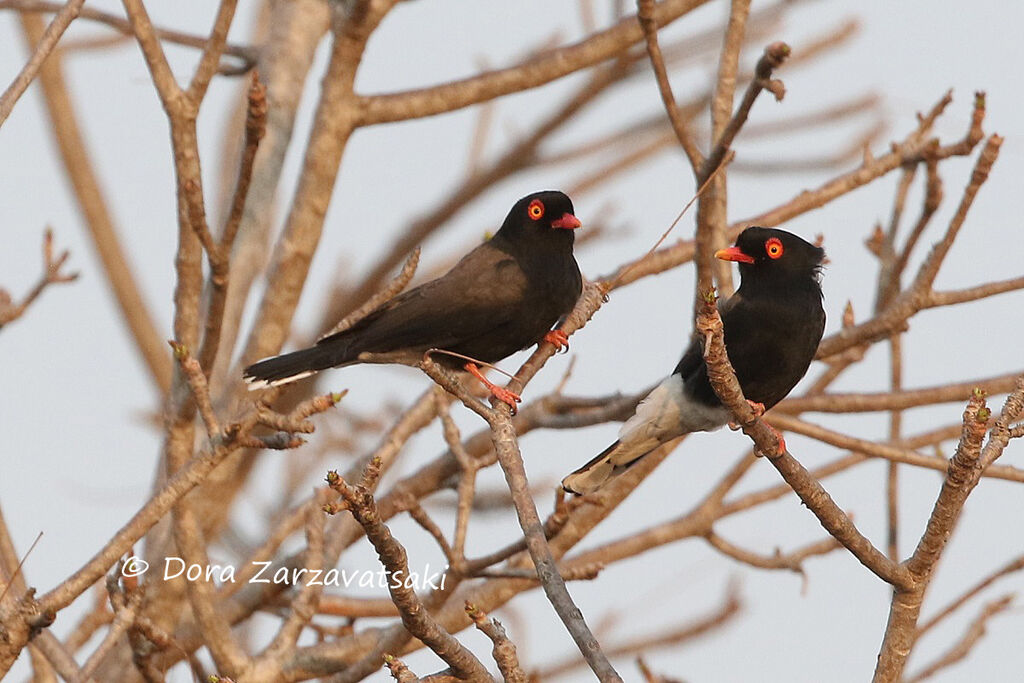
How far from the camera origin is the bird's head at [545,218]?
6.36m

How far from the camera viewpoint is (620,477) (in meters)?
6.41

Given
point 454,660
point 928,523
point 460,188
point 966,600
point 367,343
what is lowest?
point 454,660

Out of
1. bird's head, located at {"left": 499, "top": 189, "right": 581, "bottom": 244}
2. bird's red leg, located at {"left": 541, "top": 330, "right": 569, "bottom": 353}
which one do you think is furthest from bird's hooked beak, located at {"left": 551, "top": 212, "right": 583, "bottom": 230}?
bird's red leg, located at {"left": 541, "top": 330, "right": 569, "bottom": 353}

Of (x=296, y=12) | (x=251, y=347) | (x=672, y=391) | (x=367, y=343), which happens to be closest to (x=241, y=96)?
(x=296, y=12)

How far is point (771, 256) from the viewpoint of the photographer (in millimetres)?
5703

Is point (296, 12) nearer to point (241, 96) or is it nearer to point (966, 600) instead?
point (241, 96)

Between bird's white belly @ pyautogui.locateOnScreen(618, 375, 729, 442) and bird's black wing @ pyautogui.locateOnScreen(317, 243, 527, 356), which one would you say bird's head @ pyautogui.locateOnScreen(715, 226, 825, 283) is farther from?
bird's black wing @ pyautogui.locateOnScreen(317, 243, 527, 356)

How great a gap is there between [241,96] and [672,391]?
7469mm

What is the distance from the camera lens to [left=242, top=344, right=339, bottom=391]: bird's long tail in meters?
6.16

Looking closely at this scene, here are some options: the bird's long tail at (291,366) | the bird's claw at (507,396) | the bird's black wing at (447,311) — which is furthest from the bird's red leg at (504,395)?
the bird's long tail at (291,366)

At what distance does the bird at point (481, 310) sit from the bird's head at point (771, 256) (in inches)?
34.6

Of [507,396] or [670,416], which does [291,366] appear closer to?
[507,396]

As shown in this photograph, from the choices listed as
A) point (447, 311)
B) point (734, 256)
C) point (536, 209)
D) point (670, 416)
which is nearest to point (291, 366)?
point (447, 311)

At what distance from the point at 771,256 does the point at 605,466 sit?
1194mm
